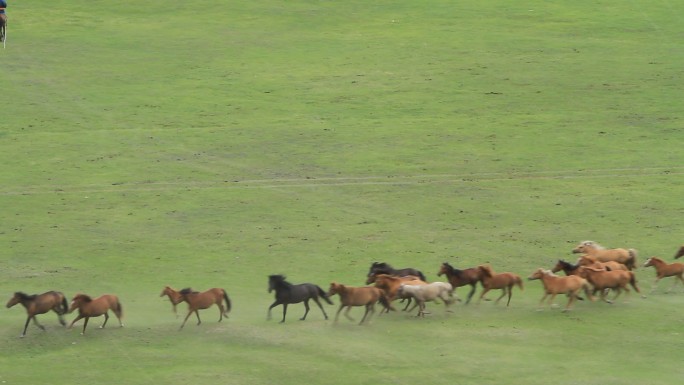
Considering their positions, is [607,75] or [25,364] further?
[607,75]

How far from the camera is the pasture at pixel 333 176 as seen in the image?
23172 millimetres

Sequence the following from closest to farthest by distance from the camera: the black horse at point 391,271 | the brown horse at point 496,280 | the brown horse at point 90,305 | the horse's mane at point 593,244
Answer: the brown horse at point 90,305 < the brown horse at point 496,280 < the black horse at point 391,271 < the horse's mane at point 593,244

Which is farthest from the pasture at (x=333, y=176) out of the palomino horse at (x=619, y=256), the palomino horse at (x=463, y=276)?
the palomino horse at (x=619, y=256)

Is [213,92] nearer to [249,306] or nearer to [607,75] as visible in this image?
[607,75]

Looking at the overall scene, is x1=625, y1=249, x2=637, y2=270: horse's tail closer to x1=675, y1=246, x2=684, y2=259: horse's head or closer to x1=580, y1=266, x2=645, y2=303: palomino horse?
x1=675, y1=246, x2=684, y2=259: horse's head

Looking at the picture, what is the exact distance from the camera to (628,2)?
50.4m

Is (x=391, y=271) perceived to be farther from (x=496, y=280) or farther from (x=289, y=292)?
(x=289, y=292)

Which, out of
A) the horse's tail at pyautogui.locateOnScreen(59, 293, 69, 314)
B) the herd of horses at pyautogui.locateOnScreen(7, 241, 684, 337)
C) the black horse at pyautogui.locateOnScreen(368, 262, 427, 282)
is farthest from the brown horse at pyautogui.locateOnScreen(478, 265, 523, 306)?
the horse's tail at pyautogui.locateOnScreen(59, 293, 69, 314)

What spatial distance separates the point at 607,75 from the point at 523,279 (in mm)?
16853

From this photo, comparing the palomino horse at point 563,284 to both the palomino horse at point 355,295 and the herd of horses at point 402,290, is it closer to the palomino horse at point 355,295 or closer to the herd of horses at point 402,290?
the herd of horses at point 402,290

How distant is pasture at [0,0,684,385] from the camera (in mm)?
23172

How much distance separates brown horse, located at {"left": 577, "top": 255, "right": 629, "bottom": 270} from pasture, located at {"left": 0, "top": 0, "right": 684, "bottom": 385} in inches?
25.2

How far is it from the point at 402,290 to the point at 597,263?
3.87 metres

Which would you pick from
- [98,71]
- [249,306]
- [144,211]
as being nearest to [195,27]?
[98,71]
